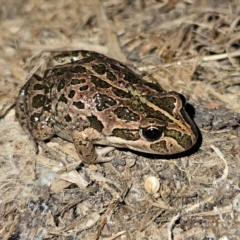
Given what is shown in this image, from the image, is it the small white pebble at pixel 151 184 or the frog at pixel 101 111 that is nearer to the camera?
the frog at pixel 101 111

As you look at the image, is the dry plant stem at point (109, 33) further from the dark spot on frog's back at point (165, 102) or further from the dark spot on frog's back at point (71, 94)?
the dark spot on frog's back at point (165, 102)

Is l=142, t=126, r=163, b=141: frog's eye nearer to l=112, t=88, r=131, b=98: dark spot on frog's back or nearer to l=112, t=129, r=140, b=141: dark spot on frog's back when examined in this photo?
l=112, t=129, r=140, b=141: dark spot on frog's back

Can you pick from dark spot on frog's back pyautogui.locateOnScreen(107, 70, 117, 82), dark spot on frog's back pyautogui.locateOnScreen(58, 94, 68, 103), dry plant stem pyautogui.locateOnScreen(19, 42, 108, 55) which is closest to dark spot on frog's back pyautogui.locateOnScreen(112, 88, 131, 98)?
dark spot on frog's back pyautogui.locateOnScreen(107, 70, 117, 82)

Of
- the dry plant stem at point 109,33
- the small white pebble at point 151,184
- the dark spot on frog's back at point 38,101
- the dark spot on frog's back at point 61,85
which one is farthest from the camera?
the dry plant stem at point 109,33

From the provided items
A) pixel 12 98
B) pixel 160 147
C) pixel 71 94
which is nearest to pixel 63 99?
pixel 71 94

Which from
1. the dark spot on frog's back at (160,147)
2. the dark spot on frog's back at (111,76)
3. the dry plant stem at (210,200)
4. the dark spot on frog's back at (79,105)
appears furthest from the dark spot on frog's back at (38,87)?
the dry plant stem at (210,200)

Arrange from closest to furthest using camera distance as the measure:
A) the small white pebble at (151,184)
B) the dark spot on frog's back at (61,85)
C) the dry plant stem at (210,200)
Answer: the dry plant stem at (210,200) → the small white pebble at (151,184) → the dark spot on frog's back at (61,85)
